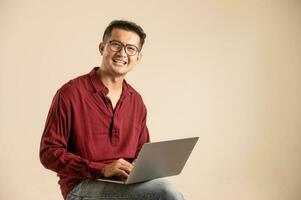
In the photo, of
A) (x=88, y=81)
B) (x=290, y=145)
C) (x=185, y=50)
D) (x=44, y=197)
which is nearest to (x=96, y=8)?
(x=185, y=50)

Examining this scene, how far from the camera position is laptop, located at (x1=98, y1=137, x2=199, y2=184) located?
125 cm

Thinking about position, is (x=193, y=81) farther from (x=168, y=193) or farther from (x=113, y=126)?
(x=168, y=193)

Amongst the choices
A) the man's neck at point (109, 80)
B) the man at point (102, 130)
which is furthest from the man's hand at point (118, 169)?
the man's neck at point (109, 80)

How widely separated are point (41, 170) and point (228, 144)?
109cm

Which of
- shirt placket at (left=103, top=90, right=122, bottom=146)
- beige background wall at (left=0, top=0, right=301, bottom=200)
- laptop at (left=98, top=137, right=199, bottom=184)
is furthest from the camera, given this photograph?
beige background wall at (left=0, top=0, right=301, bottom=200)

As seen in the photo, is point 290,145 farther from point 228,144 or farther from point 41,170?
point 41,170

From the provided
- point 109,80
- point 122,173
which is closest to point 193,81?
point 109,80

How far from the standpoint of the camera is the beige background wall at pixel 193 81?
2273mm

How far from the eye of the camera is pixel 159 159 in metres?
1.35

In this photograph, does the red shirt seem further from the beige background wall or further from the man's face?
the beige background wall

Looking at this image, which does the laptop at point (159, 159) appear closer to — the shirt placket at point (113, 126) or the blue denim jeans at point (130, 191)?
the blue denim jeans at point (130, 191)

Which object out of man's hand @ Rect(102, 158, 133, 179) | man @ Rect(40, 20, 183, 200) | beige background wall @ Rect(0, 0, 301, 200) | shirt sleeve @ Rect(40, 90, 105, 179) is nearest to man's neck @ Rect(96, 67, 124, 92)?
man @ Rect(40, 20, 183, 200)

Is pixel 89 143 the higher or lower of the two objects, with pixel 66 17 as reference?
lower

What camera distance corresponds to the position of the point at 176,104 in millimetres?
2479
